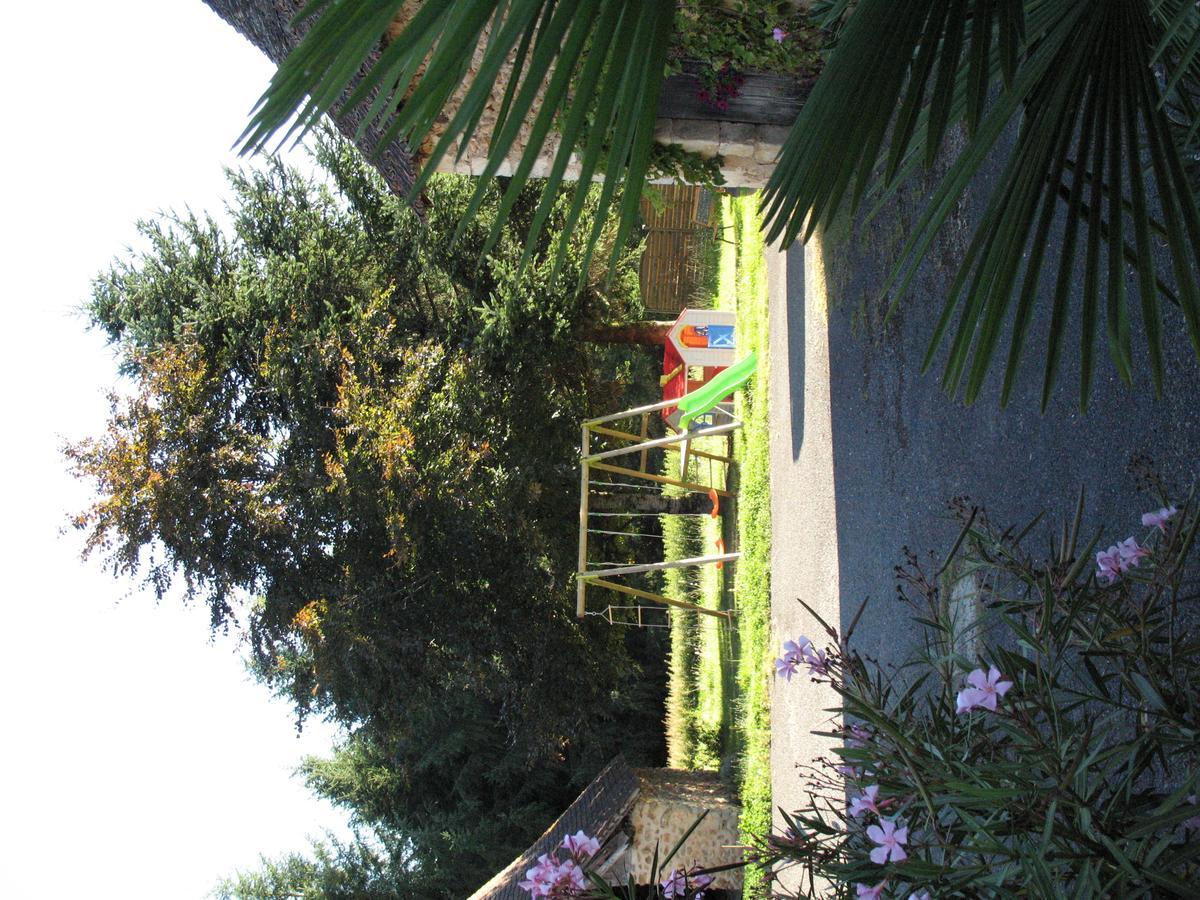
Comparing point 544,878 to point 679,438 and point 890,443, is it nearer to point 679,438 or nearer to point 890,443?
point 890,443

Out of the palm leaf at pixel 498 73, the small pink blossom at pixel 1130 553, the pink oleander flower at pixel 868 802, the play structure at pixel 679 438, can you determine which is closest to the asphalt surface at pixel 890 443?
the small pink blossom at pixel 1130 553

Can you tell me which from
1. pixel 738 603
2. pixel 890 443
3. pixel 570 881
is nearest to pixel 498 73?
pixel 570 881

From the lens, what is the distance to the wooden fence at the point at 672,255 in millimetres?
13844

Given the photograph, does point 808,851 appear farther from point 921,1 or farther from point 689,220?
point 689,220

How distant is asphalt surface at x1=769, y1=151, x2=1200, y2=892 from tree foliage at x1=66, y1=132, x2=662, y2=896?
124 inches

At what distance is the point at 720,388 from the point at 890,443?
4.20 m

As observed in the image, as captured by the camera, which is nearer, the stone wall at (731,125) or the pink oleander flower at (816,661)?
the pink oleander flower at (816,661)

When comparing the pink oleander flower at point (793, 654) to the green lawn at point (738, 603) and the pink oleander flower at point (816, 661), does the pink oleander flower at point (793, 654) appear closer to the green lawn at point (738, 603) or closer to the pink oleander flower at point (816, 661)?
the pink oleander flower at point (816, 661)

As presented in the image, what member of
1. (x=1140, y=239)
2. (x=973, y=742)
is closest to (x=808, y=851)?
(x=973, y=742)

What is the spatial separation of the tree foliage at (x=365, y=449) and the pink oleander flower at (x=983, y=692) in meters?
7.60

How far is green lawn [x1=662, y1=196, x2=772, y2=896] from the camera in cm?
873

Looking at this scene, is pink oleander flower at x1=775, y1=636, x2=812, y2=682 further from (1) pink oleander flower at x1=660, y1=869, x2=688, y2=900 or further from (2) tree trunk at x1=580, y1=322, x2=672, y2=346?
(2) tree trunk at x1=580, y1=322, x2=672, y2=346

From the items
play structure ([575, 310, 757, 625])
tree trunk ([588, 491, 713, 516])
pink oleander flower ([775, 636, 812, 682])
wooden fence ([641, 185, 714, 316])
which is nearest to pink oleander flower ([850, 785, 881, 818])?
pink oleander flower ([775, 636, 812, 682])

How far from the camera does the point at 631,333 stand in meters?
12.6
